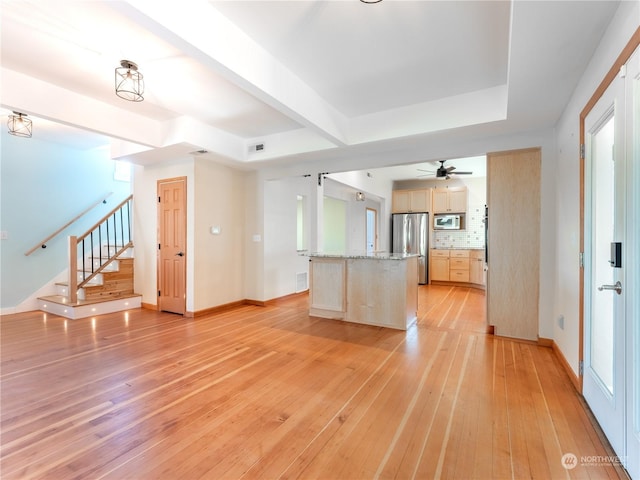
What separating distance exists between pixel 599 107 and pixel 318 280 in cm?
355

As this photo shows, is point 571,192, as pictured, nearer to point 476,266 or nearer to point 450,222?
point 476,266

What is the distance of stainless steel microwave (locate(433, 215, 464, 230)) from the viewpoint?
798 cm

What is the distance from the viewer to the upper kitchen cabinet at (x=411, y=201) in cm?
814

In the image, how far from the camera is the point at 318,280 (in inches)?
180

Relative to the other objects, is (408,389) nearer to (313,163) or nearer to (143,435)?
(143,435)

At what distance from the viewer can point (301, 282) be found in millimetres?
6445

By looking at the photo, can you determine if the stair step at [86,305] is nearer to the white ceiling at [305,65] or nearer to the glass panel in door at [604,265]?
the white ceiling at [305,65]

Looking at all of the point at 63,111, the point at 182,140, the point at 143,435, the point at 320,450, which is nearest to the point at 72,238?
the point at 63,111

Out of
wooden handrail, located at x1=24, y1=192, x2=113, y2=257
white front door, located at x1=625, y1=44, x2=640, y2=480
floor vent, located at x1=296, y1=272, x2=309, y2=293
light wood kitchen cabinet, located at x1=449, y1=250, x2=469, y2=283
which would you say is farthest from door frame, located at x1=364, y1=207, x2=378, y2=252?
white front door, located at x1=625, y1=44, x2=640, y2=480

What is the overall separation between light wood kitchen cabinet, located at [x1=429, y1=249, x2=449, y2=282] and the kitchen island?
3.78 meters

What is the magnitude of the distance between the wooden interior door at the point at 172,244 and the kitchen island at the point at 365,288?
210 centimetres

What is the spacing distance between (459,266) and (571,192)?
17.3 feet

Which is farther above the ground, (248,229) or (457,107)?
(457,107)

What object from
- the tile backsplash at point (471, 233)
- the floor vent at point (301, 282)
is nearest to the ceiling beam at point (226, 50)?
the floor vent at point (301, 282)
